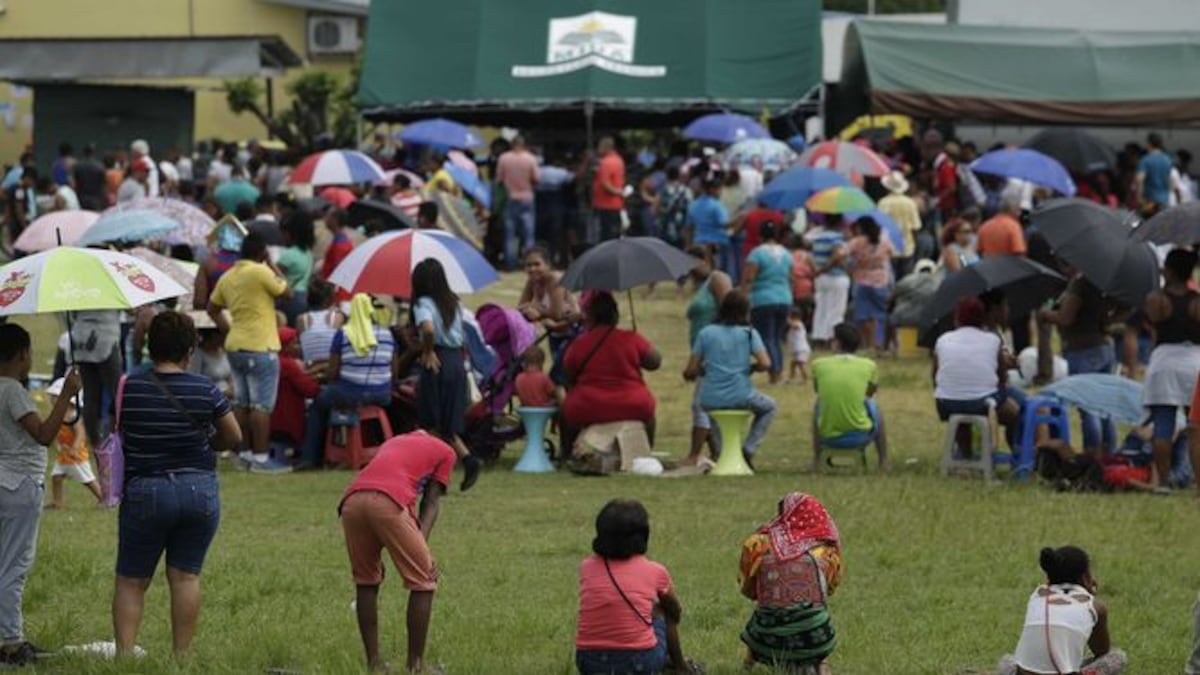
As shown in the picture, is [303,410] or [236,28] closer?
[303,410]

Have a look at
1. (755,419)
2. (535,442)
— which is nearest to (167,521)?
(535,442)

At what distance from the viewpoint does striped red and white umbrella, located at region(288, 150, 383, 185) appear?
27.2 meters

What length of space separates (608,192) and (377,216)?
863cm

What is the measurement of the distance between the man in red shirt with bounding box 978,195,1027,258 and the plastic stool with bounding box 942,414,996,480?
285 inches

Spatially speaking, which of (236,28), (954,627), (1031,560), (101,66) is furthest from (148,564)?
(236,28)

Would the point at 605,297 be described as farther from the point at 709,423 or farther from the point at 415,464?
the point at 415,464

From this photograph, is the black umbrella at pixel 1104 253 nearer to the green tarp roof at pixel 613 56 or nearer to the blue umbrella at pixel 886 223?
the blue umbrella at pixel 886 223

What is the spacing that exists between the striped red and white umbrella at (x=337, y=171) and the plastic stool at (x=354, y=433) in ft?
29.8

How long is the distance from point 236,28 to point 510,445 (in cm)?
3534

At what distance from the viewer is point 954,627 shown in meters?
11.9

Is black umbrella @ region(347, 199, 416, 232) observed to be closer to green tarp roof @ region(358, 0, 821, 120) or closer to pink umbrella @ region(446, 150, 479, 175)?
pink umbrella @ region(446, 150, 479, 175)

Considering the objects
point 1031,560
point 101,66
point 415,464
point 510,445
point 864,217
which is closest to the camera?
point 415,464

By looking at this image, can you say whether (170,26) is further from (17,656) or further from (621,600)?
(621,600)

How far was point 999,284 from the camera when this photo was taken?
1831 centimetres
